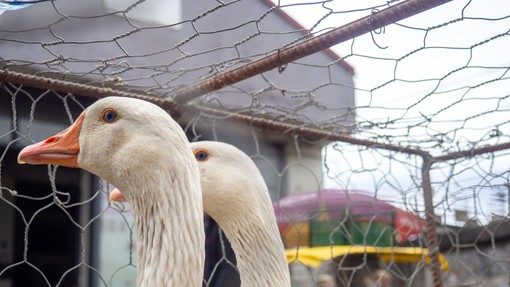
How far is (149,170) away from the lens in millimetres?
899

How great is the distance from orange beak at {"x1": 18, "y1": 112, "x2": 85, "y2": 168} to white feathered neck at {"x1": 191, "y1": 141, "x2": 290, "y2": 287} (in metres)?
0.40

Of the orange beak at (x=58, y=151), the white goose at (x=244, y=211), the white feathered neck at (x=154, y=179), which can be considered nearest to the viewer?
the white feathered neck at (x=154, y=179)

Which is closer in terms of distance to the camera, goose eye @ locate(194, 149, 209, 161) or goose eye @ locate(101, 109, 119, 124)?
goose eye @ locate(101, 109, 119, 124)

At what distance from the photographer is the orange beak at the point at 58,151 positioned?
3.21 ft

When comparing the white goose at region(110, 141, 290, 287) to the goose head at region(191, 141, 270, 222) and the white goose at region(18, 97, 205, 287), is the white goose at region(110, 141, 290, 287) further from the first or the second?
the white goose at region(18, 97, 205, 287)

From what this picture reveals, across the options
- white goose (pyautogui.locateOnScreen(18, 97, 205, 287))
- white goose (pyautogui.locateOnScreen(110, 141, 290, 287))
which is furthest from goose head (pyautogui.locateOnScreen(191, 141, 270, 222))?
white goose (pyautogui.locateOnScreen(18, 97, 205, 287))

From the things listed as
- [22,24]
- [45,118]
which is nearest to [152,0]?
[22,24]

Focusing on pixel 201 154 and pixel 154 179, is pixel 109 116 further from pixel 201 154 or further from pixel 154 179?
pixel 201 154

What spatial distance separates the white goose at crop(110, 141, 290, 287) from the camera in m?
1.28


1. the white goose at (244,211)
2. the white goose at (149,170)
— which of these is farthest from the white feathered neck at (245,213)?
the white goose at (149,170)

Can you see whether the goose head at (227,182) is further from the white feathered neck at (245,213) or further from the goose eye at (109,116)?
the goose eye at (109,116)

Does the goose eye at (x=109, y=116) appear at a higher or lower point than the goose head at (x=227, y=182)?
higher

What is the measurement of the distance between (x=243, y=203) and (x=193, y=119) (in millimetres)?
394

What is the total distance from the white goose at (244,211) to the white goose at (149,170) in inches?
15.5
